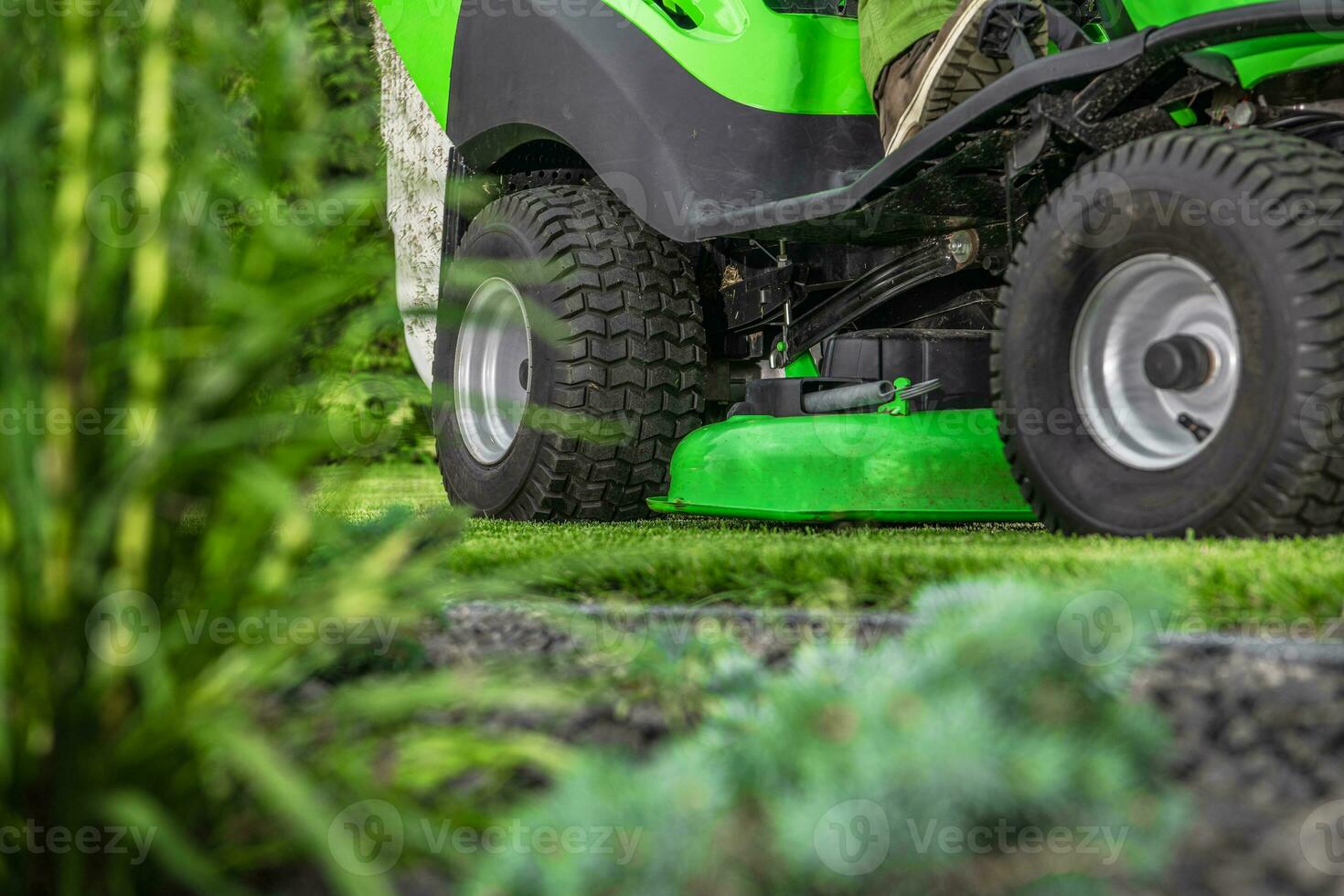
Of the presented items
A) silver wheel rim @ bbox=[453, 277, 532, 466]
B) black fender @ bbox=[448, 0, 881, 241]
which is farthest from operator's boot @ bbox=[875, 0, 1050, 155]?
silver wheel rim @ bbox=[453, 277, 532, 466]

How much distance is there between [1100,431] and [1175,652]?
1127 mm

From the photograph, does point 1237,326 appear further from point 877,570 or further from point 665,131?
point 665,131

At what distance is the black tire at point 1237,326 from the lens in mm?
1927

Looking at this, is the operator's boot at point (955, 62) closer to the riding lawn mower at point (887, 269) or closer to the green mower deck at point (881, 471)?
the riding lawn mower at point (887, 269)

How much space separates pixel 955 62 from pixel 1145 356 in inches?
30.8

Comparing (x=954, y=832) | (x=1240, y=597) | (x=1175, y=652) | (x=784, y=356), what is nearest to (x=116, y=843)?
(x=954, y=832)

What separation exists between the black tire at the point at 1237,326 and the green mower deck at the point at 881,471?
413 mm

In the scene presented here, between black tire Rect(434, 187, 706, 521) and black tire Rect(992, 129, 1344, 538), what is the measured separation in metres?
1.10

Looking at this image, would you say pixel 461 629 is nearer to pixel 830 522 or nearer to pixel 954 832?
pixel 954 832

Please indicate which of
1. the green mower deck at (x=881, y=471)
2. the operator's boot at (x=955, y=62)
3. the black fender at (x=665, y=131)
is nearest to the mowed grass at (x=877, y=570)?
the green mower deck at (x=881, y=471)

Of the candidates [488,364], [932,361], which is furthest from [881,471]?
[488,364]

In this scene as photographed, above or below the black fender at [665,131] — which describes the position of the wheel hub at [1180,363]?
below

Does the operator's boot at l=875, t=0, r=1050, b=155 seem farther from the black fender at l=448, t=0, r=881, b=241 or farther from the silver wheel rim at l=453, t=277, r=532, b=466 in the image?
the silver wheel rim at l=453, t=277, r=532, b=466

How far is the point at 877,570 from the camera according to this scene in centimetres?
179
